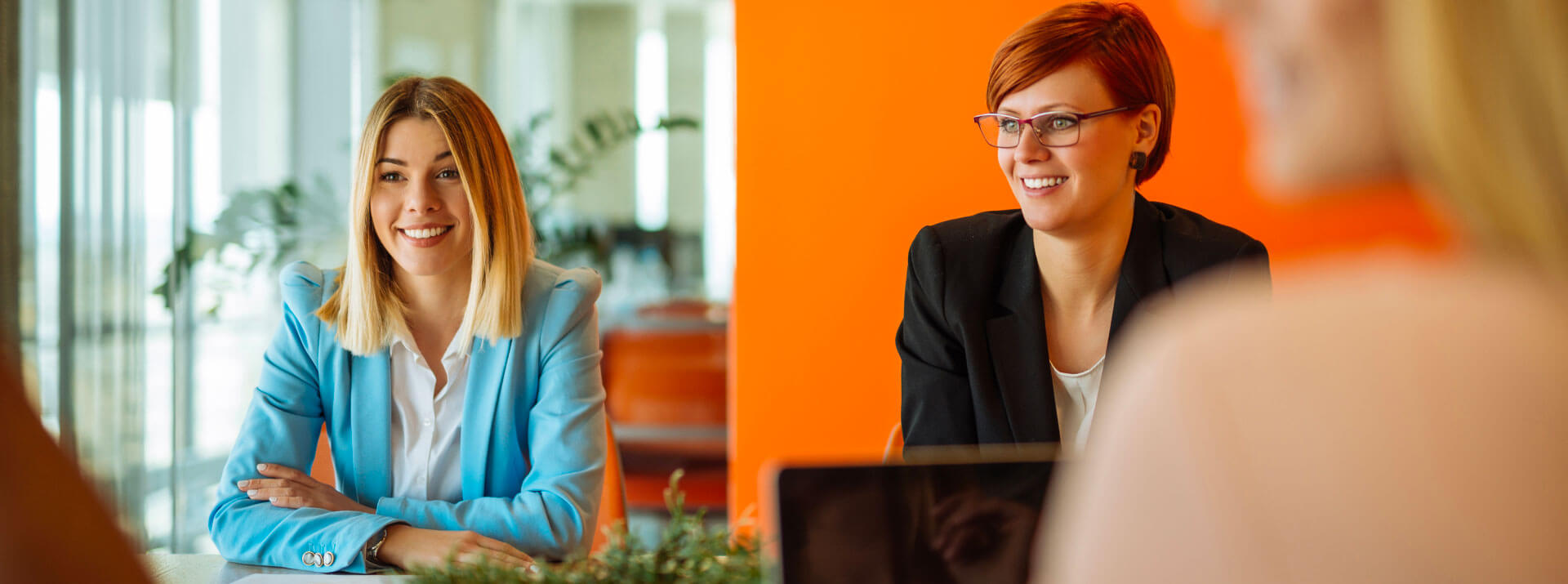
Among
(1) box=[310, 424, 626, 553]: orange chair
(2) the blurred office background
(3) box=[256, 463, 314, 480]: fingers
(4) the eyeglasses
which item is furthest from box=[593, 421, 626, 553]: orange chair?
(4) the eyeglasses

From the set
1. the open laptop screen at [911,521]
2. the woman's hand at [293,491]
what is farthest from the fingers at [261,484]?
the open laptop screen at [911,521]

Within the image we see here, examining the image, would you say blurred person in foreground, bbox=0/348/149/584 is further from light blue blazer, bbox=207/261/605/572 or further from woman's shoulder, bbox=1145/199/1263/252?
woman's shoulder, bbox=1145/199/1263/252

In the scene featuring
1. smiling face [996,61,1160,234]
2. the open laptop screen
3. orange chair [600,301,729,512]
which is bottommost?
orange chair [600,301,729,512]

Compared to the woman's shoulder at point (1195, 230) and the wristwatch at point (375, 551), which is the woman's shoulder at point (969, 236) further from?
the wristwatch at point (375, 551)

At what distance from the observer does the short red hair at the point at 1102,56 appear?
2113mm

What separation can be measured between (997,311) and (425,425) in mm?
1193

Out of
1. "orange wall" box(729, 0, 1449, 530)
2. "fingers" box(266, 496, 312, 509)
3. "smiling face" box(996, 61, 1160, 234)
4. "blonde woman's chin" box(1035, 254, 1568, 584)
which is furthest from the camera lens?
"orange wall" box(729, 0, 1449, 530)

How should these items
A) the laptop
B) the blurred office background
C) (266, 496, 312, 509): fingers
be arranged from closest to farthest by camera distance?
1. the laptop
2. (266, 496, 312, 509): fingers
3. the blurred office background

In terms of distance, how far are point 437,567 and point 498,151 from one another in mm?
1157

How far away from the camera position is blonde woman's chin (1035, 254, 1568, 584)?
387mm

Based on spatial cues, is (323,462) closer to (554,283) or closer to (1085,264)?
(554,283)

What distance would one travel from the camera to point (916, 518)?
37.8 inches

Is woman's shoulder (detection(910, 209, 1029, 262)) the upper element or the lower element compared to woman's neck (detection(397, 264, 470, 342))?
upper

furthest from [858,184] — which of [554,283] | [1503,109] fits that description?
[1503,109]
